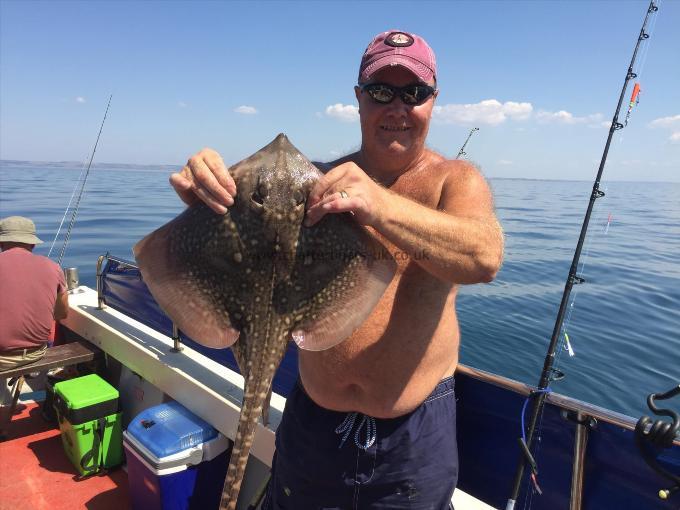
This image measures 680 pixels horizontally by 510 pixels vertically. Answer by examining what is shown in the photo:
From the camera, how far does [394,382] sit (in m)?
2.19

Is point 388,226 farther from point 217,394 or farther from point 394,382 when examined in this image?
point 217,394

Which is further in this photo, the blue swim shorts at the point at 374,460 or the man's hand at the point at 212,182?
the blue swim shorts at the point at 374,460

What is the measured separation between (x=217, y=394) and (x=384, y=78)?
3.07 metres

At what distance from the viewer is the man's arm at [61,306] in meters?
5.71

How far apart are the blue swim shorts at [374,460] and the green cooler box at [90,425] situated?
121 inches

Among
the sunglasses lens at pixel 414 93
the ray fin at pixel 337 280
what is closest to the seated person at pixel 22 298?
the ray fin at pixel 337 280

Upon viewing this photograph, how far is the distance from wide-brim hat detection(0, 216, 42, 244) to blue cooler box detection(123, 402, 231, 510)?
316cm

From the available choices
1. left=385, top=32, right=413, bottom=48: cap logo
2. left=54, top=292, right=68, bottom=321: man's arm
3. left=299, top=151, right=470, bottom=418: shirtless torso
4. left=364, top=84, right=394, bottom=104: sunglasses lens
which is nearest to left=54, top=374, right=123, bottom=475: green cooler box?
left=54, top=292, right=68, bottom=321: man's arm

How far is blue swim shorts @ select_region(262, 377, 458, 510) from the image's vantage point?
7.26 ft

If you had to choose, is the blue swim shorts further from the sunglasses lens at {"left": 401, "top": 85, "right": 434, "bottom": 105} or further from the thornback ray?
the sunglasses lens at {"left": 401, "top": 85, "right": 434, "bottom": 105}

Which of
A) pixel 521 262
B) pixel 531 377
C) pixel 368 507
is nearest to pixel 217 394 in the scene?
pixel 368 507

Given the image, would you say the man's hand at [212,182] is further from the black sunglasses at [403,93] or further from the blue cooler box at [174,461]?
the blue cooler box at [174,461]

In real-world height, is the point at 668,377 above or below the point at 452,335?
below

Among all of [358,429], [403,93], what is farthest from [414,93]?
[358,429]
